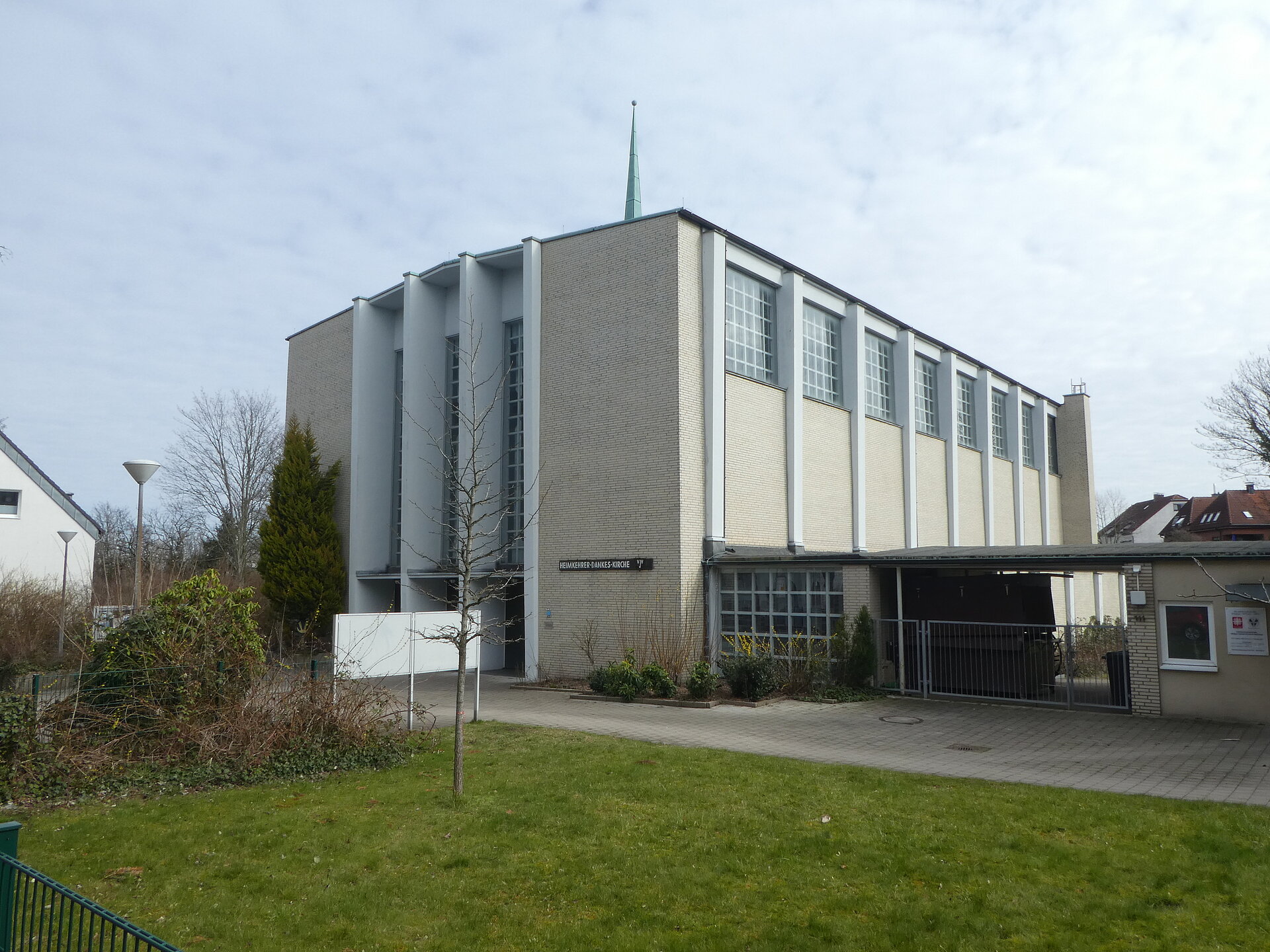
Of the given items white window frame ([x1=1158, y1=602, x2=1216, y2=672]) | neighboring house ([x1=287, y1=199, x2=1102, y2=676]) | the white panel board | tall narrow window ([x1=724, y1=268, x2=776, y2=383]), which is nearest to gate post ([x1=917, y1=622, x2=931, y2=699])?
neighboring house ([x1=287, y1=199, x2=1102, y2=676])

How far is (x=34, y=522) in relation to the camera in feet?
108

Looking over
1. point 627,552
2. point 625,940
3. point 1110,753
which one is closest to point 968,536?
point 627,552

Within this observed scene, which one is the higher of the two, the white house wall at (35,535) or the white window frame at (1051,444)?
the white window frame at (1051,444)

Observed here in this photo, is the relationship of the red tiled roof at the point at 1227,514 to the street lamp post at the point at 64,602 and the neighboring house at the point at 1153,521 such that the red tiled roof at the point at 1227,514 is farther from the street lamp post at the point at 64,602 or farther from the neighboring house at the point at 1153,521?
the street lamp post at the point at 64,602

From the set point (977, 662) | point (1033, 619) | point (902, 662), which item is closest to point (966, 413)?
point (1033, 619)

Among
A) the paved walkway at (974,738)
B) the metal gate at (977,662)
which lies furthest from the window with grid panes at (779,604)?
the paved walkway at (974,738)

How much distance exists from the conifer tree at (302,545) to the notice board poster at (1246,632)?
22837mm

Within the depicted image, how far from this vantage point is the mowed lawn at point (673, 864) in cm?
591

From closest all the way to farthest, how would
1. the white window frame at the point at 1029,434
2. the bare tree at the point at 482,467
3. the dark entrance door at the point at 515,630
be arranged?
1. the bare tree at the point at 482,467
2. the dark entrance door at the point at 515,630
3. the white window frame at the point at 1029,434

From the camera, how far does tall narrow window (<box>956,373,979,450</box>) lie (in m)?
36.0

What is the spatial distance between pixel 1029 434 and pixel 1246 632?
29.7 metres

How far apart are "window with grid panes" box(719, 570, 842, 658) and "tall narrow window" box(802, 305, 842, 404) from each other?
738 centimetres

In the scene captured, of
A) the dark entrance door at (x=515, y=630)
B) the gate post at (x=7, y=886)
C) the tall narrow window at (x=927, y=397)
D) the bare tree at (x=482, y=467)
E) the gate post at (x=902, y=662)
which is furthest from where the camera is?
the tall narrow window at (x=927, y=397)

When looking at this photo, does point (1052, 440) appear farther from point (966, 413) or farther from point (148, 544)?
point (148, 544)
